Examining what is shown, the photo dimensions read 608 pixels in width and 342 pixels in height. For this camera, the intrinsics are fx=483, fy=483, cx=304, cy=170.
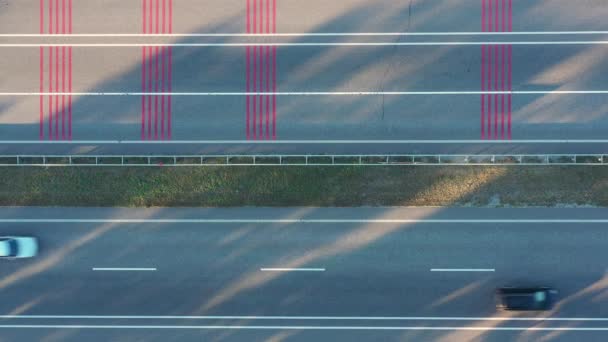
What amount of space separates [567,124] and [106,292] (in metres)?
21.4

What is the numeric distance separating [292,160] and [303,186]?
124 centimetres

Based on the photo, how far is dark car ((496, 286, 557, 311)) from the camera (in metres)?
20.1

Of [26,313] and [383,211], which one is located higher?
[383,211]

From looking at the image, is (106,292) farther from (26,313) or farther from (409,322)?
(409,322)

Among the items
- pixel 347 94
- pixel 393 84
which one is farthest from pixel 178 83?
pixel 393 84

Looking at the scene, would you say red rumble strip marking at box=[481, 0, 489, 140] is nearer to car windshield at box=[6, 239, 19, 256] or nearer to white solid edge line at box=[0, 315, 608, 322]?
white solid edge line at box=[0, 315, 608, 322]

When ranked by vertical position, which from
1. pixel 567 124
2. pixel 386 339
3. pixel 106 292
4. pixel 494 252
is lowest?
pixel 386 339

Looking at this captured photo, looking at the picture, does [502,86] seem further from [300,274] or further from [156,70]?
[156,70]

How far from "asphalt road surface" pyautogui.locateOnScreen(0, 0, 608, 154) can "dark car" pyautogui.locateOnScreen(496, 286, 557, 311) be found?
5.94 m

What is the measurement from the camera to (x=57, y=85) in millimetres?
21625

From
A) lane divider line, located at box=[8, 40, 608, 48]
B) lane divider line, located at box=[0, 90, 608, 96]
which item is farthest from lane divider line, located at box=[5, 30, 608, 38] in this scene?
lane divider line, located at box=[0, 90, 608, 96]

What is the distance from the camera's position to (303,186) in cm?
2117

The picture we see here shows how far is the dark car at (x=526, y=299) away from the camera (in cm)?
2011

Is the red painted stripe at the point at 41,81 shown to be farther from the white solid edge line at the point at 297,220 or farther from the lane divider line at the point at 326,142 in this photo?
the white solid edge line at the point at 297,220
